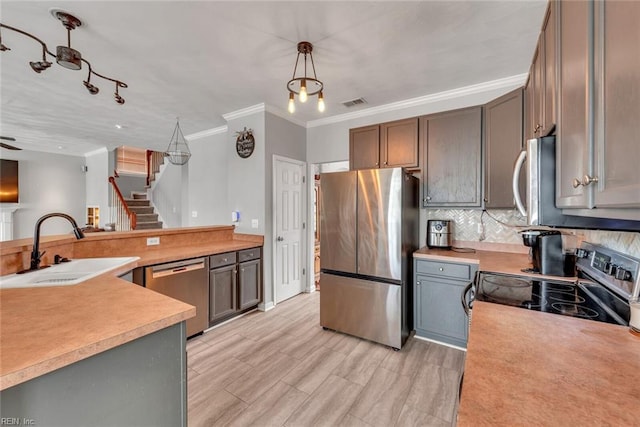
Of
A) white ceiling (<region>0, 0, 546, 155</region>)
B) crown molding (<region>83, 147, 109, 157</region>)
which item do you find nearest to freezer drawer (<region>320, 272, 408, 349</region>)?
white ceiling (<region>0, 0, 546, 155</region>)

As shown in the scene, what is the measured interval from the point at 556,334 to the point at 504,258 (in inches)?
68.0

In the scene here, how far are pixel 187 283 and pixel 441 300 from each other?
8.40 ft

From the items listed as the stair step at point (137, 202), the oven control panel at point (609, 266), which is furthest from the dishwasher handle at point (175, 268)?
the stair step at point (137, 202)

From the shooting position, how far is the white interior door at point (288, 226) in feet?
12.4

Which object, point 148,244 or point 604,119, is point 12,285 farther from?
point 604,119

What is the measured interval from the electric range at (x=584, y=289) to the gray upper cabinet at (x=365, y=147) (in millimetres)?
1892

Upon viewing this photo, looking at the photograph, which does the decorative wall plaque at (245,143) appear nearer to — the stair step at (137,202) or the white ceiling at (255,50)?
the white ceiling at (255,50)

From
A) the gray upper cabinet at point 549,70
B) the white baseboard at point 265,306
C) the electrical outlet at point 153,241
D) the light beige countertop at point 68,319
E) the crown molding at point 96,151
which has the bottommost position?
the white baseboard at point 265,306

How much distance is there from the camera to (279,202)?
3.80 m

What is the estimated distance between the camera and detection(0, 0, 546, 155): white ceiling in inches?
71.8

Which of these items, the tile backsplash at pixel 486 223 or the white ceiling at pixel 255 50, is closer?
the white ceiling at pixel 255 50

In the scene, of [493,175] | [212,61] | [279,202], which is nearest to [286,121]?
[279,202]

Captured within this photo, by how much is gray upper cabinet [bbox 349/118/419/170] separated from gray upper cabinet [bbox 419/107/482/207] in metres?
0.13

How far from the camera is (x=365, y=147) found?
3332 millimetres
